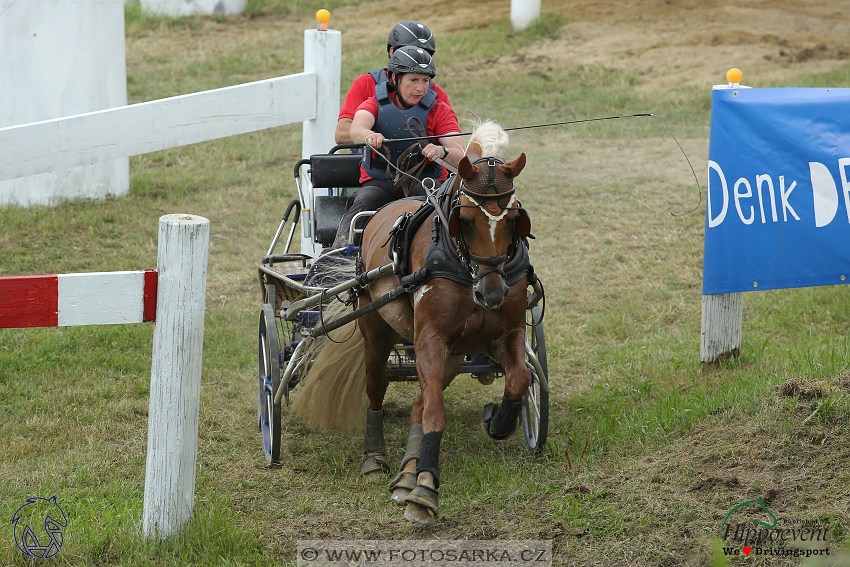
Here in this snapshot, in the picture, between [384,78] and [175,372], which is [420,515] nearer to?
[175,372]

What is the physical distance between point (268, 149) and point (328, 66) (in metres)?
4.66

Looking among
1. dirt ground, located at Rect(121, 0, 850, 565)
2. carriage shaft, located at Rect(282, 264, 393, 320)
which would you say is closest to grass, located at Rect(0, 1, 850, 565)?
dirt ground, located at Rect(121, 0, 850, 565)

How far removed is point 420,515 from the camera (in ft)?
11.4

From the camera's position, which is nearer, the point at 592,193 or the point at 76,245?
the point at 76,245

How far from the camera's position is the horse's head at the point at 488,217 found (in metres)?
3.34

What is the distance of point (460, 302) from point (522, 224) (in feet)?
1.39

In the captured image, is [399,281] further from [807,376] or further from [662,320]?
[662,320]

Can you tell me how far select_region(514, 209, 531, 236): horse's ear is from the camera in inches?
136

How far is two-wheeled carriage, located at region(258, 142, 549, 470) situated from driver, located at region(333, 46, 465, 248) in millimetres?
174

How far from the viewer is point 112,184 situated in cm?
871

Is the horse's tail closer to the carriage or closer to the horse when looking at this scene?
the carriage

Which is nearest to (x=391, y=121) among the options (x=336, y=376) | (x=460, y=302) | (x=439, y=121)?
(x=439, y=121)

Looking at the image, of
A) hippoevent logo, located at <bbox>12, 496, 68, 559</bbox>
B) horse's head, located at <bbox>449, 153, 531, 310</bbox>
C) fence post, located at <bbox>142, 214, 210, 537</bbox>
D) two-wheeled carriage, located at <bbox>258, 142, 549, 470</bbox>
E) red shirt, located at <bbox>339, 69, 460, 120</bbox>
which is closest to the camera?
fence post, located at <bbox>142, 214, 210, 537</bbox>

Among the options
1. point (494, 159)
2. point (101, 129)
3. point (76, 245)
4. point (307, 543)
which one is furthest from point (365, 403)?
point (76, 245)
